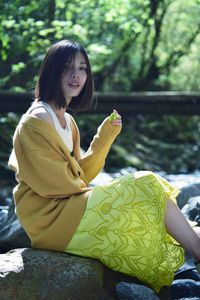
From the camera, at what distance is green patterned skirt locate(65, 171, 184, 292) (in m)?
3.27

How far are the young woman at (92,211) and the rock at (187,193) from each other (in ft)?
5.95

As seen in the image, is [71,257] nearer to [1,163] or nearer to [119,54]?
[1,163]

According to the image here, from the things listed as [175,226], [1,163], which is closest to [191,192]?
[175,226]

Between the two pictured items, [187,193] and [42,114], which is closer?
[42,114]

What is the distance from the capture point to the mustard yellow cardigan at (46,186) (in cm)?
335

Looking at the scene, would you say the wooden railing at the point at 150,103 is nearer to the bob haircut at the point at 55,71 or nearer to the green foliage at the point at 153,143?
the green foliage at the point at 153,143

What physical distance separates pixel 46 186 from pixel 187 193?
237cm

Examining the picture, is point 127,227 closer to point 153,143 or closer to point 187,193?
point 187,193

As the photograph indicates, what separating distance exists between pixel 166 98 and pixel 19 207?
640cm

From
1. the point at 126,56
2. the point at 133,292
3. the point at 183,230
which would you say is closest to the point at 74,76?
the point at 183,230

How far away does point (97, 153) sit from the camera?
13.2ft

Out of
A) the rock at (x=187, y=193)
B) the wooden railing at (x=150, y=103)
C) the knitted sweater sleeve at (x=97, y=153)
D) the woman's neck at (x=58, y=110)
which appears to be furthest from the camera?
the wooden railing at (x=150, y=103)

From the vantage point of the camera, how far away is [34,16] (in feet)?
28.6

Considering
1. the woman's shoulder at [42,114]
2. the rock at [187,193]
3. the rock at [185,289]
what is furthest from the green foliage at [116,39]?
the rock at [185,289]
